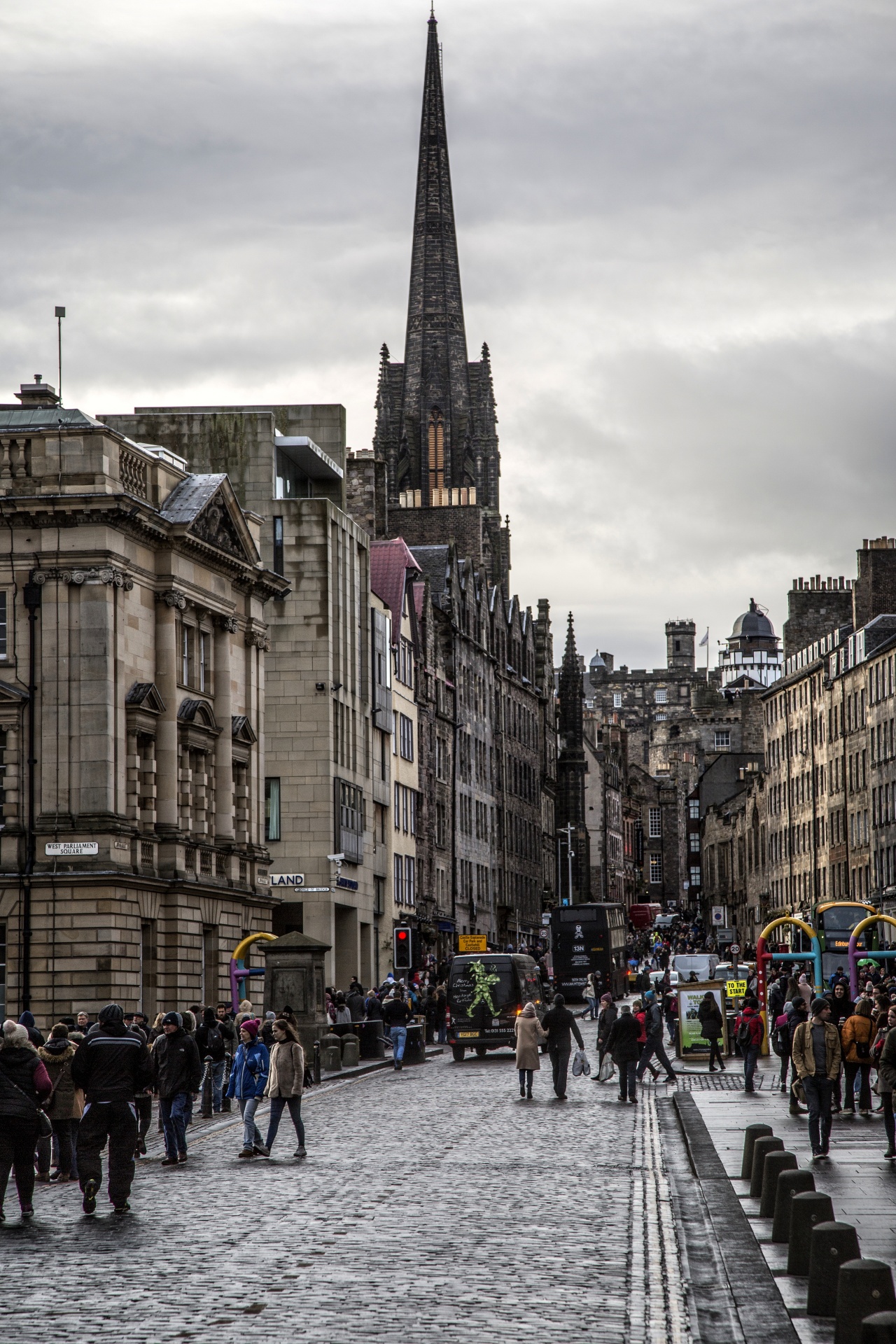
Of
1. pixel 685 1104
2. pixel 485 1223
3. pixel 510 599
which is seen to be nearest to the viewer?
pixel 485 1223

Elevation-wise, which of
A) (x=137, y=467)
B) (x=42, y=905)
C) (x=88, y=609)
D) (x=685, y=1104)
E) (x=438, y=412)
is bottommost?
(x=685, y=1104)

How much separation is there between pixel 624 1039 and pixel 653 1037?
4364mm

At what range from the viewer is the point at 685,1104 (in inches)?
1308

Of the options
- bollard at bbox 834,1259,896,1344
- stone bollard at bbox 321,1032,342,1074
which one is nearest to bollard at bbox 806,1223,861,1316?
bollard at bbox 834,1259,896,1344

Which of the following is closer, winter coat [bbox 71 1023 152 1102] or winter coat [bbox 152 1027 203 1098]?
winter coat [bbox 71 1023 152 1102]

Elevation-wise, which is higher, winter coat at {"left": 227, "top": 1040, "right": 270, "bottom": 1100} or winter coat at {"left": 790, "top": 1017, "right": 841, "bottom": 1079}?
winter coat at {"left": 790, "top": 1017, "right": 841, "bottom": 1079}

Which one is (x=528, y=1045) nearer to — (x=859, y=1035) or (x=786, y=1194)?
(x=859, y=1035)

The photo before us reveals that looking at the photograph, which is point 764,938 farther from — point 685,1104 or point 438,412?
point 438,412

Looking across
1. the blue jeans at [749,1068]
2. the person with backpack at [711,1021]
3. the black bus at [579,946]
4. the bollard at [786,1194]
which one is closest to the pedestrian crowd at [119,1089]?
the bollard at [786,1194]

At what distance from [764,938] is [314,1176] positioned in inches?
953

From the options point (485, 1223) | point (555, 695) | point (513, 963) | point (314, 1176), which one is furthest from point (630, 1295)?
point (555, 695)

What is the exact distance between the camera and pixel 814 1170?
21.3m

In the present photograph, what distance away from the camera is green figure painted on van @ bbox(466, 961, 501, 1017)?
165 feet

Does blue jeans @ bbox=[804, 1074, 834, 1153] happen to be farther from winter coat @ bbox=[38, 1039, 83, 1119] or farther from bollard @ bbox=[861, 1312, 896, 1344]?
bollard @ bbox=[861, 1312, 896, 1344]
